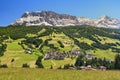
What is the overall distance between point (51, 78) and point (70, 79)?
207 cm

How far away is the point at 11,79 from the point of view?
30344 mm

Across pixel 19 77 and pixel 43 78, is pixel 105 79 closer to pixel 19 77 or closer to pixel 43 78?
pixel 43 78

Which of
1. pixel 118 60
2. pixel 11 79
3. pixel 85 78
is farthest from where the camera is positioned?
pixel 118 60

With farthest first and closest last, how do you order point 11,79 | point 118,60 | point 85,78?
point 118,60 → point 85,78 → point 11,79

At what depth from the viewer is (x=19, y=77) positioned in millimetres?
31797

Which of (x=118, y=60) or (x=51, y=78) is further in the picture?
(x=118, y=60)

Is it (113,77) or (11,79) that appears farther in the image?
(113,77)

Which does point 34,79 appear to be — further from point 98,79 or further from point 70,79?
point 98,79

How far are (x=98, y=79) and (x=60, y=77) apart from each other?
4202 mm

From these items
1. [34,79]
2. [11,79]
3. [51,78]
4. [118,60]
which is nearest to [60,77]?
[51,78]

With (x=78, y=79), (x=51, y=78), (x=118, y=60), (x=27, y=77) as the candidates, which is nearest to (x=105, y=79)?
(x=78, y=79)

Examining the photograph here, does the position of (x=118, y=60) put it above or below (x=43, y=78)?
below

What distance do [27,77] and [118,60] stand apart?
86150mm

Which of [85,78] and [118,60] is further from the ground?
[85,78]
